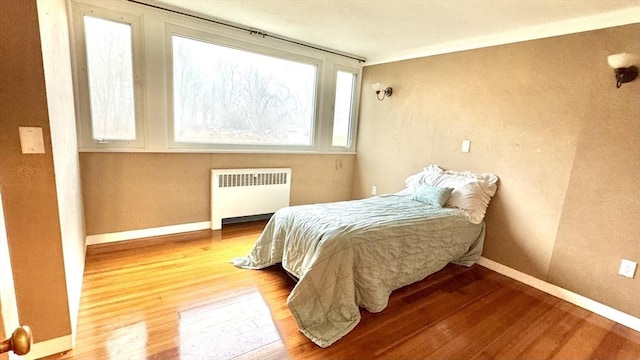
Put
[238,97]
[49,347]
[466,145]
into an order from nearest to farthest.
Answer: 1. [49,347]
2. [466,145]
3. [238,97]

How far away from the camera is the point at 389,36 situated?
3.08 m

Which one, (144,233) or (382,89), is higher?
(382,89)

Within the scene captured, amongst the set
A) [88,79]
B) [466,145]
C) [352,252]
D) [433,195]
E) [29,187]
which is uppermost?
[88,79]

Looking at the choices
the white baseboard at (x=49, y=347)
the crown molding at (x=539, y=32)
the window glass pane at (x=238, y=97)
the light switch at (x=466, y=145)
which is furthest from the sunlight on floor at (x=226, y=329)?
the crown molding at (x=539, y=32)

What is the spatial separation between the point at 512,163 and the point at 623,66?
1004 millimetres

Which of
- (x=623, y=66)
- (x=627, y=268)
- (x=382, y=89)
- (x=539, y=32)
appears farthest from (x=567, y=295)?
(x=382, y=89)

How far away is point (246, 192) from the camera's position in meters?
3.49

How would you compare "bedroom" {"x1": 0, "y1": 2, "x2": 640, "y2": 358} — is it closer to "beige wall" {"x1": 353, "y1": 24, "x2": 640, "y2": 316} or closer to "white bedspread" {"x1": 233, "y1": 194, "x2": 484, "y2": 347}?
"beige wall" {"x1": 353, "y1": 24, "x2": 640, "y2": 316}

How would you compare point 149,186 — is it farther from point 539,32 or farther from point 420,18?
point 539,32

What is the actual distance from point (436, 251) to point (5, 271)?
251 centimetres

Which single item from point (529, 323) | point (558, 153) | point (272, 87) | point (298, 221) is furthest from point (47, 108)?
point (558, 153)

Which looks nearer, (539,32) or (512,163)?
(539,32)

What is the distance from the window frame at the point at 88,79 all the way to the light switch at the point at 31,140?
4.70 feet

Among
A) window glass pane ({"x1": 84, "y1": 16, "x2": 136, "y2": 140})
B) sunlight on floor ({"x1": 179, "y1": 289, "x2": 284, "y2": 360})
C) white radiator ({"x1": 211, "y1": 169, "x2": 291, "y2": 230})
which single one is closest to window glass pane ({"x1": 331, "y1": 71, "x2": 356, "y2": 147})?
white radiator ({"x1": 211, "y1": 169, "x2": 291, "y2": 230})
